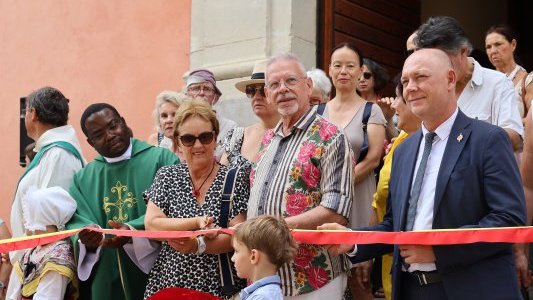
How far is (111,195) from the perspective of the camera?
20.8ft

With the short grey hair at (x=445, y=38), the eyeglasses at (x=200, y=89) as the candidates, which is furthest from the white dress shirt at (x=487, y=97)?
the eyeglasses at (x=200, y=89)

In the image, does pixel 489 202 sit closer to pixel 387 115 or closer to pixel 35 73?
pixel 387 115

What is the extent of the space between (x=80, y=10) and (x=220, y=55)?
98.5 inches

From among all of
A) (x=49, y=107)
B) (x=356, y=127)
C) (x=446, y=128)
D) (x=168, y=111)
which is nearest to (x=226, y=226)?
(x=356, y=127)

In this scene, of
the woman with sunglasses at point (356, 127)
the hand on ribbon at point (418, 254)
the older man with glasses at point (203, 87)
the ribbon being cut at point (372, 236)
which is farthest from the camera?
the older man with glasses at point (203, 87)

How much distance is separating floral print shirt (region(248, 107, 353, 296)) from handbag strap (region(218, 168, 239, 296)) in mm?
233

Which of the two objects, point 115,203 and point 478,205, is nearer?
point 478,205

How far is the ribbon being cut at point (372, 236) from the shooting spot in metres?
4.15

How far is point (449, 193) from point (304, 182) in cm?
109

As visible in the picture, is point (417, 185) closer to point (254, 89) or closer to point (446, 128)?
point (446, 128)

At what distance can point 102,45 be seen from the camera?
10.6 meters

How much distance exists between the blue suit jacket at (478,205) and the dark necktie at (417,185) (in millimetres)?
132

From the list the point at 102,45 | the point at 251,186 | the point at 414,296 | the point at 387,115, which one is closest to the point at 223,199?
the point at 251,186

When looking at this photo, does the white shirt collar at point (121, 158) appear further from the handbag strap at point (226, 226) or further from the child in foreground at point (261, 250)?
the child in foreground at point (261, 250)
